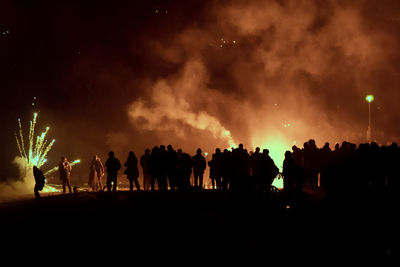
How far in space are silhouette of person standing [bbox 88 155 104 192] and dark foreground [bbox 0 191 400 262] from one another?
5.73 meters

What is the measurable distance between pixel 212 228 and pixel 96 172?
11.6m

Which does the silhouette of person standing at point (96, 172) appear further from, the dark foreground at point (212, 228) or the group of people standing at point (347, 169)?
the group of people standing at point (347, 169)

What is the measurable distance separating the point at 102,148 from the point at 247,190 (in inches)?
1427

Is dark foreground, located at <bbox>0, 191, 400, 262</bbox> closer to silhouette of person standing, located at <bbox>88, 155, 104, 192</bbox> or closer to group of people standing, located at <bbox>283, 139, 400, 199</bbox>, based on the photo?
group of people standing, located at <bbox>283, 139, 400, 199</bbox>

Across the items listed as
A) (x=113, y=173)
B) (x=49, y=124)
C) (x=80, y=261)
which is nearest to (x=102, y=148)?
(x=49, y=124)

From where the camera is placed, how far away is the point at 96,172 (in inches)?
766

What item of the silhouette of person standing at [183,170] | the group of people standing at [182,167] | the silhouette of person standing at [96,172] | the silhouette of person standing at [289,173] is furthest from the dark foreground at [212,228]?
the silhouette of person standing at [96,172]

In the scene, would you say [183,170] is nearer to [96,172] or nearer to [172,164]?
[172,164]

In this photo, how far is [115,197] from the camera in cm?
1459

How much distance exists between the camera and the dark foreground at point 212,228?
787 centimetres

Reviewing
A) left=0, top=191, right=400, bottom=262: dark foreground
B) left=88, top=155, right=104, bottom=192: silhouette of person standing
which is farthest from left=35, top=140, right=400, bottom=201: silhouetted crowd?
left=88, top=155, right=104, bottom=192: silhouette of person standing

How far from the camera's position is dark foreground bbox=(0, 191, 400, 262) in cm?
787

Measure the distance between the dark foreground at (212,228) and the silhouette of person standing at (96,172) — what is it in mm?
5734

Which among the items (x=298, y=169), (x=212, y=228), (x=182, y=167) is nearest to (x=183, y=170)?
(x=182, y=167)
